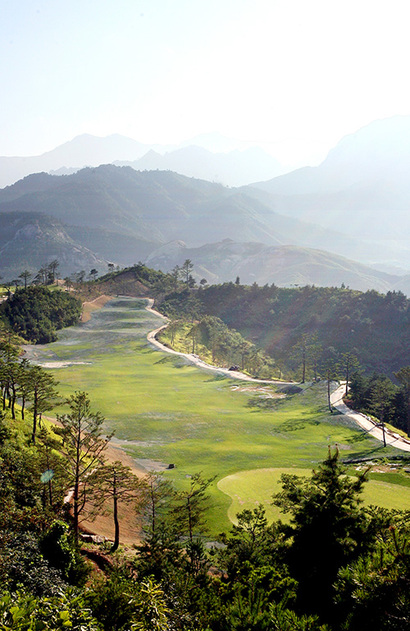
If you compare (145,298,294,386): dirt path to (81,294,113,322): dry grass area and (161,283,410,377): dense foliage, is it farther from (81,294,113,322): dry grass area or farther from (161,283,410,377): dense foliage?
(161,283,410,377): dense foliage

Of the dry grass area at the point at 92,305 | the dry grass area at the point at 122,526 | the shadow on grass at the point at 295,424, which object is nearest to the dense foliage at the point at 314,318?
the dry grass area at the point at 92,305

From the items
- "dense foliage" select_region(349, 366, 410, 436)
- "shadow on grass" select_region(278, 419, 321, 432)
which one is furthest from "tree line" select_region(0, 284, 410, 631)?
"dense foliage" select_region(349, 366, 410, 436)

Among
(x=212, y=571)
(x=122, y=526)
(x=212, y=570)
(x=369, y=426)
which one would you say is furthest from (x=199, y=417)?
(x=212, y=571)

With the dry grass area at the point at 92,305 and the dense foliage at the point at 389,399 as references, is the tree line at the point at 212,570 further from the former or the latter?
the dry grass area at the point at 92,305

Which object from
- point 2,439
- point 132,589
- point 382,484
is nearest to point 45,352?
point 2,439

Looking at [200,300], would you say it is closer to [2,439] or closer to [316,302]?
[316,302]
